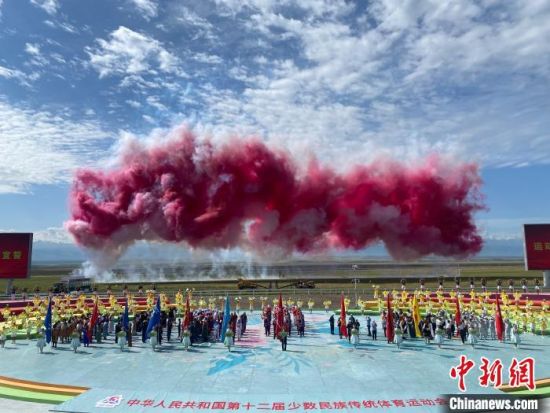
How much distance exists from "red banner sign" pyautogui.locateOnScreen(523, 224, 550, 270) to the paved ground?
33.6 m

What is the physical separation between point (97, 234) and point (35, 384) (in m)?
39.5

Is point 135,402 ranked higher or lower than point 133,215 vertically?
lower

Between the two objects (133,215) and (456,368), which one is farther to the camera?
(133,215)

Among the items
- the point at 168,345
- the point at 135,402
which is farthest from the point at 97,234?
the point at 135,402

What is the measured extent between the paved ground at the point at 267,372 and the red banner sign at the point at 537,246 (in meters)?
33.6

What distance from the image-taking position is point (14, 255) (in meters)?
54.8

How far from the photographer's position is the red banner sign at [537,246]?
58.3 m

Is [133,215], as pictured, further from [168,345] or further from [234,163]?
[168,345]

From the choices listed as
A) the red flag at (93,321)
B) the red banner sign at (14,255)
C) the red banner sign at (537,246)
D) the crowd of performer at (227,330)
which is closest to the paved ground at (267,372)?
the crowd of performer at (227,330)

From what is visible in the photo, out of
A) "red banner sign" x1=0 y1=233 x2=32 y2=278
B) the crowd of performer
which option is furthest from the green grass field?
the crowd of performer

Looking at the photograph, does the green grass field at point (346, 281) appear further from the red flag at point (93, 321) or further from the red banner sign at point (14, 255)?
the red flag at point (93, 321)

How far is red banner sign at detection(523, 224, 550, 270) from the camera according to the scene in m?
58.3

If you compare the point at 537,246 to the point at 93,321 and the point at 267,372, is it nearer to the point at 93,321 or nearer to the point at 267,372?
the point at 267,372

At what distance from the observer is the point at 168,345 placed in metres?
28.8
